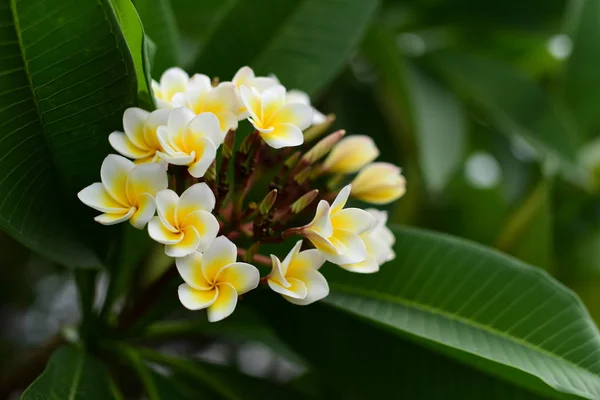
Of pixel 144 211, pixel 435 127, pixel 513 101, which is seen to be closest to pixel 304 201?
pixel 144 211

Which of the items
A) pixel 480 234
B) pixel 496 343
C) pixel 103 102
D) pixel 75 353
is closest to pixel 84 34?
pixel 103 102

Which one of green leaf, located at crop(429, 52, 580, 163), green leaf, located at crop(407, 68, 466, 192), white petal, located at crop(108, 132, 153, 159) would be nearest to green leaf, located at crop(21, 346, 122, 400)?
white petal, located at crop(108, 132, 153, 159)

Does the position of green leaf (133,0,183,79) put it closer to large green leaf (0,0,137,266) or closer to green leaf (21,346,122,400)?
large green leaf (0,0,137,266)

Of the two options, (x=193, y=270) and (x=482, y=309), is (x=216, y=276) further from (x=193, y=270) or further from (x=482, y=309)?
(x=482, y=309)

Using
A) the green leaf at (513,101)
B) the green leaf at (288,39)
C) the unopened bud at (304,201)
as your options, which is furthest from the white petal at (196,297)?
the green leaf at (513,101)

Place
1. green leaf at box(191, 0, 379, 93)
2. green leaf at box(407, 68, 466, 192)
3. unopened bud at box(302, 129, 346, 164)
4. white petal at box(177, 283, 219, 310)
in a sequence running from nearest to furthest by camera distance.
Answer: white petal at box(177, 283, 219, 310) → unopened bud at box(302, 129, 346, 164) → green leaf at box(191, 0, 379, 93) → green leaf at box(407, 68, 466, 192)

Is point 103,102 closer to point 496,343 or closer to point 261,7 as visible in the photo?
point 261,7
